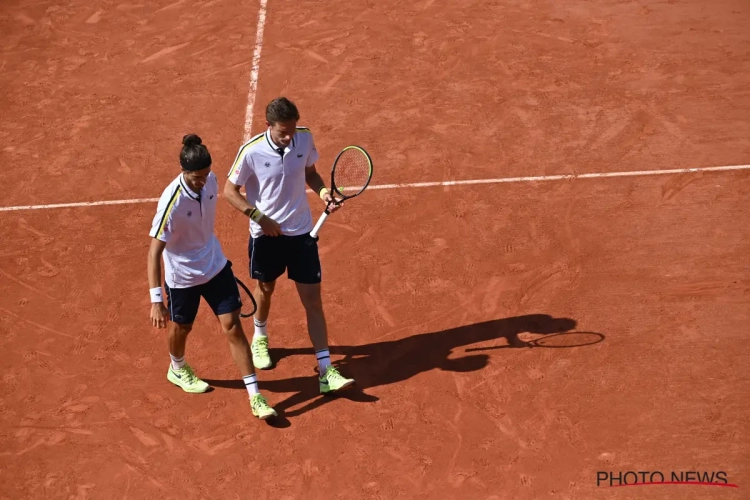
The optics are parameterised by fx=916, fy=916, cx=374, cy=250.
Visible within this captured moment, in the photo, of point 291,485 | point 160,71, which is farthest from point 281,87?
point 291,485

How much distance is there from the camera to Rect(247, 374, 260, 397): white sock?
24.3ft

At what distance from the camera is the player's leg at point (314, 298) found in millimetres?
7461

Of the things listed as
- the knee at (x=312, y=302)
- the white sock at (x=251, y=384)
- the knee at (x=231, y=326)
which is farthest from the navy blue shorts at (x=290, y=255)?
the white sock at (x=251, y=384)

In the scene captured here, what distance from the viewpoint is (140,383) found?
788 cm

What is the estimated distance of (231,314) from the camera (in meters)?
7.21

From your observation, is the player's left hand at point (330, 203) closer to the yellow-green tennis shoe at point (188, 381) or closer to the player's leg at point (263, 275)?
the player's leg at point (263, 275)

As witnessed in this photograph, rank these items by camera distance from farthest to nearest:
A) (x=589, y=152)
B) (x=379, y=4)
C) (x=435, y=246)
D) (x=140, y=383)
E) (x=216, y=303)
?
(x=379, y=4) → (x=589, y=152) → (x=435, y=246) → (x=140, y=383) → (x=216, y=303)

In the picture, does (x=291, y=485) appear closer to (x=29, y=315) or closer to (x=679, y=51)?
(x=29, y=315)

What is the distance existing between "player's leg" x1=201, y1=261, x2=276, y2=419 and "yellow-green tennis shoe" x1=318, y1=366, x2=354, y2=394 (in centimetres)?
54

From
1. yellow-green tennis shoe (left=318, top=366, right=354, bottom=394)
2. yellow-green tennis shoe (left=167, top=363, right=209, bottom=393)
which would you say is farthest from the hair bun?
yellow-green tennis shoe (left=318, top=366, right=354, bottom=394)

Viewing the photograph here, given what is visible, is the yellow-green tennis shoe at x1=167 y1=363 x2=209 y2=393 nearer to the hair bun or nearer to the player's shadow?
the player's shadow

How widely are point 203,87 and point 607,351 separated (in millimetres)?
6514

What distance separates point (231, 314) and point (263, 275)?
0.57 meters

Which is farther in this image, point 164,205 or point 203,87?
point 203,87
